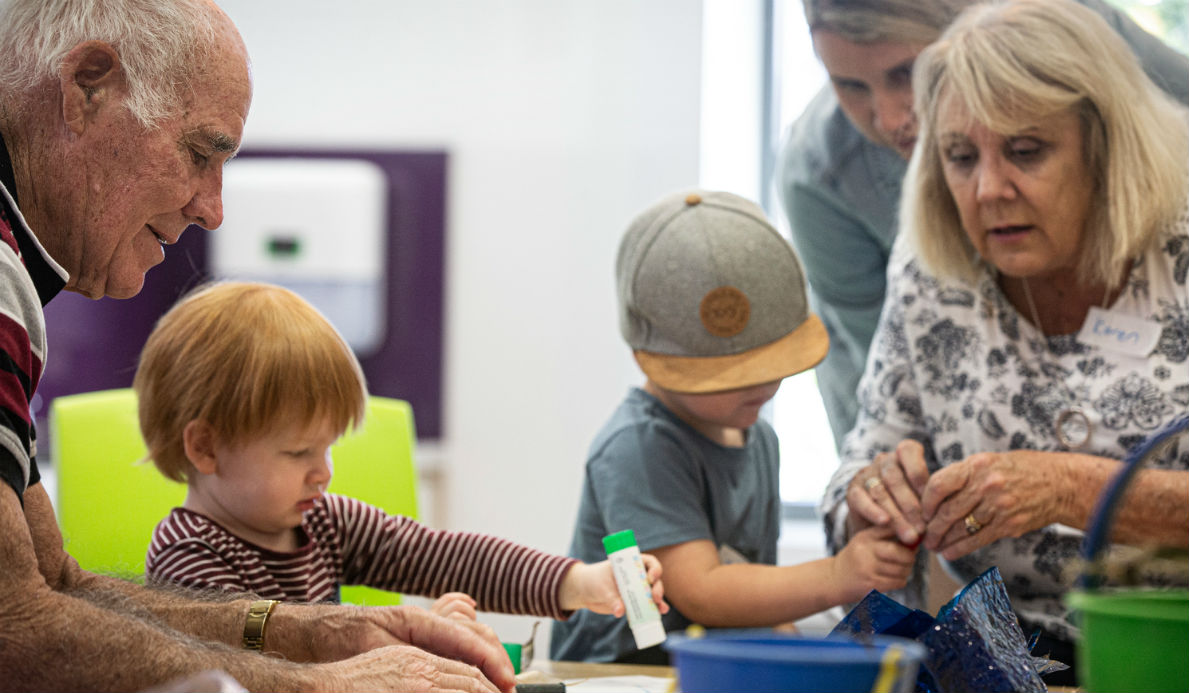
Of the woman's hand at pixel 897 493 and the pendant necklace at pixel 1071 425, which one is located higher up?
the pendant necklace at pixel 1071 425

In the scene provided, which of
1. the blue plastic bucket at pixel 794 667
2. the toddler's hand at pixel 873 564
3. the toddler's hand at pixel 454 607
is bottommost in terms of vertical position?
the toddler's hand at pixel 873 564

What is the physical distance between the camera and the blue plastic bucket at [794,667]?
0.56 meters

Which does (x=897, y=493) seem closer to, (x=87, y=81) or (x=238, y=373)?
(x=238, y=373)

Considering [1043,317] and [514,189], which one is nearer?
[1043,317]

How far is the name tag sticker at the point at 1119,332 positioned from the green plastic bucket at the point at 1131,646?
0.90 m

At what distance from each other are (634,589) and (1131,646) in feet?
1.93

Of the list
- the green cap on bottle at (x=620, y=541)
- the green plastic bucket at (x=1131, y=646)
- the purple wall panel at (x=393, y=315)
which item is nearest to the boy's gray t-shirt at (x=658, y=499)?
the green cap on bottle at (x=620, y=541)

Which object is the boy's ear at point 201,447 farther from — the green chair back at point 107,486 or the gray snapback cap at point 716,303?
the gray snapback cap at point 716,303

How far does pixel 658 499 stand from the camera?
1543 millimetres

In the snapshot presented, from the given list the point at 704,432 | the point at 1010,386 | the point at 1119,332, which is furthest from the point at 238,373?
the point at 1119,332

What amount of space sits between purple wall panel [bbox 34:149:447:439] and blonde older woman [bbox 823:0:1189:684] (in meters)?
1.23

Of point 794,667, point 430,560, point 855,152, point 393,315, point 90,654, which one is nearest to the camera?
point 794,667

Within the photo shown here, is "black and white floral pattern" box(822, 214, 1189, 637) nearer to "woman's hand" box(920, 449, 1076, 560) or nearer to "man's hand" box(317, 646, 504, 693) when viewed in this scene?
"woman's hand" box(920, 449, 1076, 560)

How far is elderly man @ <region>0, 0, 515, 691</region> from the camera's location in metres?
0.81
